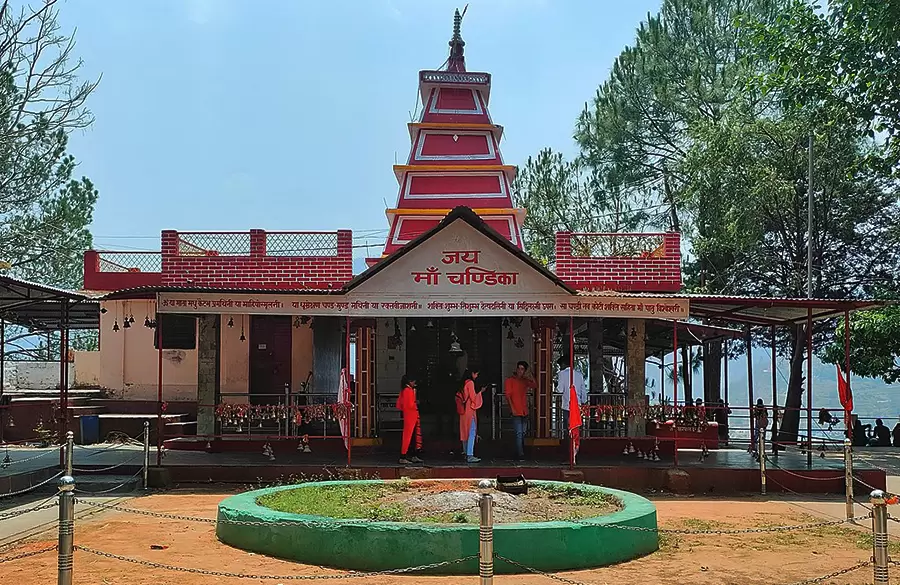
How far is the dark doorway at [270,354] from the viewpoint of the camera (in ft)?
68.8

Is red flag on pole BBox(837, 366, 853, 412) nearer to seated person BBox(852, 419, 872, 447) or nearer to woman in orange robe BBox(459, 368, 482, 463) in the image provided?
woman in orange robe BBox(459, 368, 482, 463)

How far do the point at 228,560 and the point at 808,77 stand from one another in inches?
788

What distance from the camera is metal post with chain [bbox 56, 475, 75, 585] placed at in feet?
20.3

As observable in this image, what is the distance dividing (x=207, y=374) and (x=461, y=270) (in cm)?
547

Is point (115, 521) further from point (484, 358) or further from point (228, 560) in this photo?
point (484, 358)

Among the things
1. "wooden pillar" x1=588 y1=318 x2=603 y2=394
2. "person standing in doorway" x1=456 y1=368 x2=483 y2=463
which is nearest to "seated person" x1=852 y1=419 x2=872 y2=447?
"wooden pillar" x1=588 y1=318 x2=603 y2=394

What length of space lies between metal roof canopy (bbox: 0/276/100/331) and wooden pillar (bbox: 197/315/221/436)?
2065 mm

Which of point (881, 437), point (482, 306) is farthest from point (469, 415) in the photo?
point (881, 437)

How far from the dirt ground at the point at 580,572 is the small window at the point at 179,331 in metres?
7.69

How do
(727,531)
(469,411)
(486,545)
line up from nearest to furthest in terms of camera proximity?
(486,545) < (727,531) < (469,411)

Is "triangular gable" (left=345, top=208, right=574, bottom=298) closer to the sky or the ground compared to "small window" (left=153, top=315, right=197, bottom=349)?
closer to the sky

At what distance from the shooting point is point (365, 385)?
17781mm

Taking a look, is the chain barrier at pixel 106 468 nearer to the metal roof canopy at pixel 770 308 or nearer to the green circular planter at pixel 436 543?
the green circular planter at pixel 436 543

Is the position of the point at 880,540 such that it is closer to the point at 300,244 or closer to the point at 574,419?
the point at 574,419
